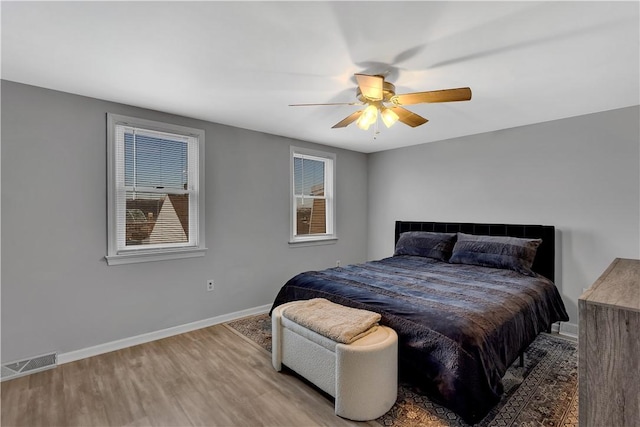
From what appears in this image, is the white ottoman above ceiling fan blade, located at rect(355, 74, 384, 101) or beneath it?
beneath

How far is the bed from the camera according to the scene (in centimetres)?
179

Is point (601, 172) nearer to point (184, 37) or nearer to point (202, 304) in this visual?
point (184, 37)

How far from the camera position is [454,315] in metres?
1.97

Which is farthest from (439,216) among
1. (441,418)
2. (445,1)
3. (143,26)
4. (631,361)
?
(143,26)

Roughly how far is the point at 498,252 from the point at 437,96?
81.3 inches

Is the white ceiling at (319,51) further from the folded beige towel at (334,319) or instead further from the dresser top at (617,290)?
the folded beige towel at (334,319)

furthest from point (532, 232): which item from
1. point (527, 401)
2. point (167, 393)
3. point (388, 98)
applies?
point (167, 393)

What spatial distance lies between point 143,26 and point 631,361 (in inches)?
97.7

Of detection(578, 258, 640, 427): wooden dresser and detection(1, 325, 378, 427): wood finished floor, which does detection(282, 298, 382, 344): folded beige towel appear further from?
detection(578, 258, 640, 427): wooden dresser

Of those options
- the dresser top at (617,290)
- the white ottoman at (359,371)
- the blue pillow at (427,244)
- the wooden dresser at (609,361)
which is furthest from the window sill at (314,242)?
the wooden dresser at (609,361)

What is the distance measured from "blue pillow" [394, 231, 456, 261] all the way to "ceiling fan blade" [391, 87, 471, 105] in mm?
2216

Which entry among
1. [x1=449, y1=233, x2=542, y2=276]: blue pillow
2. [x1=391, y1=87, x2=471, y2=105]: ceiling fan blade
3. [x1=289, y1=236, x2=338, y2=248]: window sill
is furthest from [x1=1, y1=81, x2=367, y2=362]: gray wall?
[x1=449, y1=233, x2=542, y2=276]: blue pillow

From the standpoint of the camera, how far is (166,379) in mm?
2338

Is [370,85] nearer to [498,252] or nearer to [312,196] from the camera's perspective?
[498,252]
